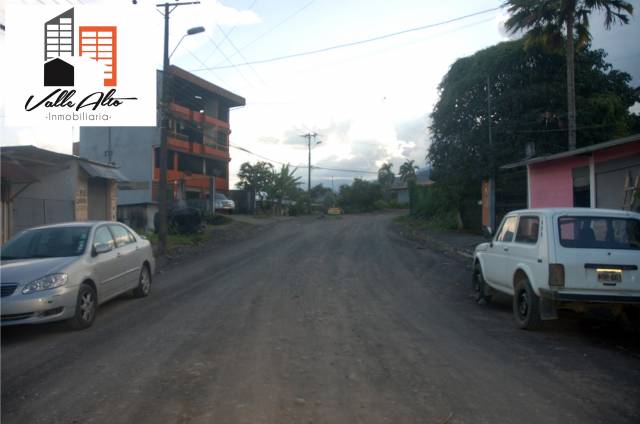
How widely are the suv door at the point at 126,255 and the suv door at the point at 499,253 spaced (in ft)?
21.5

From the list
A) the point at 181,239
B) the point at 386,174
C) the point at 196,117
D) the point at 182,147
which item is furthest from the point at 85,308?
the point at 386,174

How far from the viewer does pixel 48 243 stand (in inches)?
335

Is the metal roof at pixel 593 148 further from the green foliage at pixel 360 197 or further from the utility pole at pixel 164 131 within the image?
the green foliage at pixel 360 197

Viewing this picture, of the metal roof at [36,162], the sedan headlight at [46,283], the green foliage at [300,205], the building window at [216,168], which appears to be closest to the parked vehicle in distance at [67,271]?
the sedan headlight at [46,283]

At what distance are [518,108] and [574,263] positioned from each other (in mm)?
20739

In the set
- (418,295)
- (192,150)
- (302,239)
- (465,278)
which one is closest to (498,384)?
(418,295)

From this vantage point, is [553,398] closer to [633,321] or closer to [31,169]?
[633,321]

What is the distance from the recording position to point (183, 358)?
19.5 feet

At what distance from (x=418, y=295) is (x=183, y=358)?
232 inches

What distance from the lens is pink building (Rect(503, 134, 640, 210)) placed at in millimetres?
12938

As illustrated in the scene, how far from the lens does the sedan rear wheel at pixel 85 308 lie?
24.6 feet

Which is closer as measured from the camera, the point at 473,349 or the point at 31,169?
the point at 473,349

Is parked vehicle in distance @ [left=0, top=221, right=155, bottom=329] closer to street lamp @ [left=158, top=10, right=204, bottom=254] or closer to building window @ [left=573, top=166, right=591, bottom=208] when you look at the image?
street lamp @ [left=158, top=10, right=204, bottom=254]

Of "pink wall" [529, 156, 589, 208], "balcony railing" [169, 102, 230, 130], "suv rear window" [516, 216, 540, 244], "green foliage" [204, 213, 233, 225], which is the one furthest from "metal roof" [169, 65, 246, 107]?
"suv rear window" [516, 216, 540, 244]
